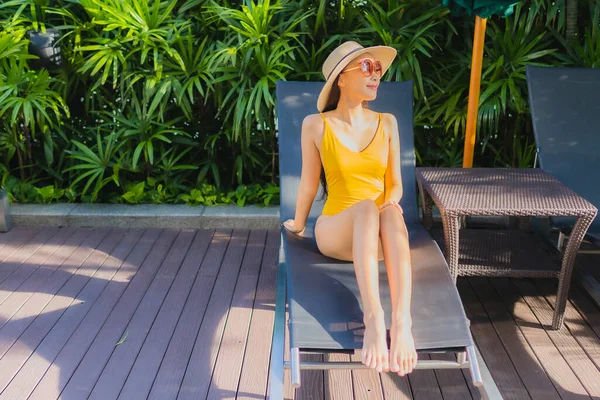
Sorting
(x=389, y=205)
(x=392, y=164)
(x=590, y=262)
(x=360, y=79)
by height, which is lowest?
(x=590, y=262)

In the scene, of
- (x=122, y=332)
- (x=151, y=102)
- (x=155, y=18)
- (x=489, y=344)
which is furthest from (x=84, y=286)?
(x=489, y=344)

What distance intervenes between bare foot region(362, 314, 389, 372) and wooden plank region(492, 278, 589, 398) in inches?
37.2

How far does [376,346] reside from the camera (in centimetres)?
217

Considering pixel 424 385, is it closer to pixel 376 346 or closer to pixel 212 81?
pixel 376 346

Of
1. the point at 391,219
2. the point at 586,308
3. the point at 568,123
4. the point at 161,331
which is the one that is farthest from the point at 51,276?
the point at 568,123

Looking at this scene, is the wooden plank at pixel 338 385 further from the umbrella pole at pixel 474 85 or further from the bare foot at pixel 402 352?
the umbrella pole at pixel 474 85

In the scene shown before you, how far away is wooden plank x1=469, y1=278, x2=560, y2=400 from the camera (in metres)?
2.67

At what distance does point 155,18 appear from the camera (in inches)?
168

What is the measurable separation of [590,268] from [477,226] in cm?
70

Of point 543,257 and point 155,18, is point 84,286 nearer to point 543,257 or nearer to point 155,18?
point 155,18

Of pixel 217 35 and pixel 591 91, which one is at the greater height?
pixel 217 35

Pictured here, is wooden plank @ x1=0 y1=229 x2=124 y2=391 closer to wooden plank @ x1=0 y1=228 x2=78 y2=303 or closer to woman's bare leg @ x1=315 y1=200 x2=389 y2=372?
wooden plank @ x1=0 y1=228 x2=78 y2=303

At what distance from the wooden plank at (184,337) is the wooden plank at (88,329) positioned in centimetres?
38

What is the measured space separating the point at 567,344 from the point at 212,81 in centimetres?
268
